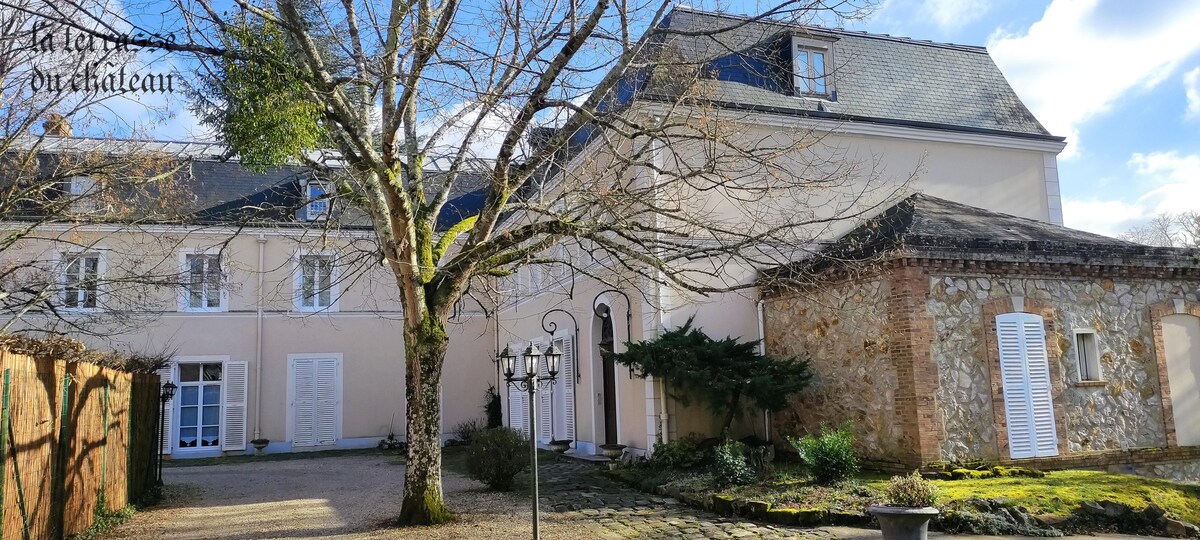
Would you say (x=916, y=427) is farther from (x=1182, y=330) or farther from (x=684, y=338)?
(x=1182, y=330)

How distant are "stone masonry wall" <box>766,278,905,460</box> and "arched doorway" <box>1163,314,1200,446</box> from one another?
4491 mm

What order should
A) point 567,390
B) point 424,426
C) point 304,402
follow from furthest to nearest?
point 304,402
point 567,390
point 424,426

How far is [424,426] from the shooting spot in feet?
29.9

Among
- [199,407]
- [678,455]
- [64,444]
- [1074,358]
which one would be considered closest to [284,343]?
[199,407]

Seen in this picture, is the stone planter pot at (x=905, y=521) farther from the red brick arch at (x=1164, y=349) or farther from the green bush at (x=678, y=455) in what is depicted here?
the red brick arch at (x=1164, y=349)

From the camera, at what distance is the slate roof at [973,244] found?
11062 mm

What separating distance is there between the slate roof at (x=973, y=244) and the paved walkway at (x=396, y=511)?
344 cm

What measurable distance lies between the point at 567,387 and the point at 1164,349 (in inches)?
405

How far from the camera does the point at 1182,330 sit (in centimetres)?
1256

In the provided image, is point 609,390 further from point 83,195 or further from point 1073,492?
point 83,195

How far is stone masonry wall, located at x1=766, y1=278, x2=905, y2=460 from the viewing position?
1131 cm

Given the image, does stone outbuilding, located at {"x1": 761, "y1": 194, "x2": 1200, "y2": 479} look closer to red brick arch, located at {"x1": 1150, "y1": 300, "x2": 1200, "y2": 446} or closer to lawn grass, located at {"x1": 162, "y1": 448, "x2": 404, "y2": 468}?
red brick arch, located at {"x1": 1150, "y1": 300, "x2": 1200, "y2": 446}

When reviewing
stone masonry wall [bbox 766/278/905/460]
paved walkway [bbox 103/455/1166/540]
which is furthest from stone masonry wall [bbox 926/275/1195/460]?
paved walkway [bbox 103/455/1166/540]

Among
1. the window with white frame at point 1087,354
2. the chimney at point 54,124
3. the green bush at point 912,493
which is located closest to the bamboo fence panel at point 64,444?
the chimney at point 54,124
